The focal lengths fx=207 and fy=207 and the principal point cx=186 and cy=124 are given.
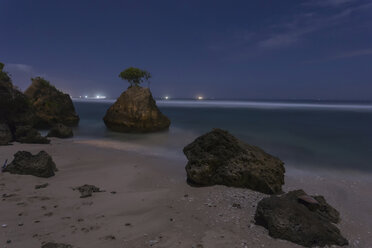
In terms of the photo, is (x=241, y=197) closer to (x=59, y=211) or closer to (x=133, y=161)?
(x=59, y=211)

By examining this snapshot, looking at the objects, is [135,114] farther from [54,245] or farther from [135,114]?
[54,245]

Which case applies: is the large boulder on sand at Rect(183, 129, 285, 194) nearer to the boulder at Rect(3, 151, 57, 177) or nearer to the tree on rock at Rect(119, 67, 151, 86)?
the boulder at Rect(3, 151, 57, 177)

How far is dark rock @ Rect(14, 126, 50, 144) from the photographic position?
543 inches

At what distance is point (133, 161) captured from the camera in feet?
35.9

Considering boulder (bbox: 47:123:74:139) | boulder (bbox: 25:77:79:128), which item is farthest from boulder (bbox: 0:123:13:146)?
boulder (bbox: 25:77:79:128)

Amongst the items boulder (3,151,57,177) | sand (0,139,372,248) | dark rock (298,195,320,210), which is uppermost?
boulder (3,151,57,177)

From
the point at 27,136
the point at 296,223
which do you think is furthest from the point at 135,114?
the point at 296,223

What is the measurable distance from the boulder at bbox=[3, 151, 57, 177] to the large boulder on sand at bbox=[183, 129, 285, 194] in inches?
210

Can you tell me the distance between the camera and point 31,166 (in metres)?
7.68

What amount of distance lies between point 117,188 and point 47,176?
2832 mm

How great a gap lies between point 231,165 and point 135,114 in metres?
18.3

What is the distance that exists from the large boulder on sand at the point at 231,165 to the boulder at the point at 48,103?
77.7ft

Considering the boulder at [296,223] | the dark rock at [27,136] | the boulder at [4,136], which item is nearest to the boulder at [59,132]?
the dark rock at [27,136]

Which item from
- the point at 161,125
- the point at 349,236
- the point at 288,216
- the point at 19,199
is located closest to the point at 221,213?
the point at 288,216
